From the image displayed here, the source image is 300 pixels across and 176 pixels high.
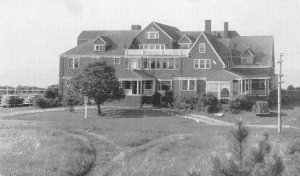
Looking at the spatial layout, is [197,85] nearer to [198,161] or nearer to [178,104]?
[178,104]

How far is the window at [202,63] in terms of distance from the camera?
52.3m

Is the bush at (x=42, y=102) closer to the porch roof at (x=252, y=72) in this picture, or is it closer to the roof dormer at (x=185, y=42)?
the roof dormer at (x=185, y=42)

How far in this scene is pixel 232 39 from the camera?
193ft

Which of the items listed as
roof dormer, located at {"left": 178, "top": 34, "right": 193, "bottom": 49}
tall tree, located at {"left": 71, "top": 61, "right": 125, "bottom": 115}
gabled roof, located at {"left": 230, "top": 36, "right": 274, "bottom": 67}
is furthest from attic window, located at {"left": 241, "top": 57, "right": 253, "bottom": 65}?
tall tree, located at {"left": 71, "top": 61, "right": 125, "bottom": 115}

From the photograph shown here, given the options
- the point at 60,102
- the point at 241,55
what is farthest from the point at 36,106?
the point at 241,55

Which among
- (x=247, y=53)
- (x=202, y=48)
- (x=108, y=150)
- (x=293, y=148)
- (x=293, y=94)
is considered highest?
(x=202, y=48)

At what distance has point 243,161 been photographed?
10102 mm

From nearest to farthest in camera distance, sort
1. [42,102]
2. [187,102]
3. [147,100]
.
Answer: [187,102], [42,102], [147,100]

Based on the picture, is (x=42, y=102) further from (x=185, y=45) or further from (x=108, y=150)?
(x=108, y=150)

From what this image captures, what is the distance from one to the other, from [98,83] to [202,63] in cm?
1578

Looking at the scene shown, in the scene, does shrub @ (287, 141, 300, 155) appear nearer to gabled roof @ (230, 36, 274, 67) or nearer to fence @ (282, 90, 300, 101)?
fence @ (282, 90, 300, 101)

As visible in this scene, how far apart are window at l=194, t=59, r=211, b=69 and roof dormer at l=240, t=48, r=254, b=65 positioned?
522cm

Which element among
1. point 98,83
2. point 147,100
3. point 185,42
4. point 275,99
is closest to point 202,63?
point 185,42

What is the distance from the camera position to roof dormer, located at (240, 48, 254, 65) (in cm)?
5436
